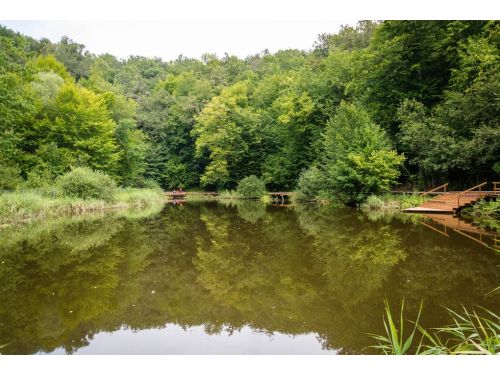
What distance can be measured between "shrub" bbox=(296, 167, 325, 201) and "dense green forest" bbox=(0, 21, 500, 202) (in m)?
0.11

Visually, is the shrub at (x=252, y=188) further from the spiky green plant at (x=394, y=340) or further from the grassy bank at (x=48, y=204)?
the spiky green plant at (x=394, y=340)

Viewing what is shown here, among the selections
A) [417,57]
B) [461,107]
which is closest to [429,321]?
[461,107]

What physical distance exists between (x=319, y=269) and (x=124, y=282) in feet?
14.3

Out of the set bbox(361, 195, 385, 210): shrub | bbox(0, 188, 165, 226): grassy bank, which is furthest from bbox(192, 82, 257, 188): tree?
bbox(361, 195, 385, 210): shrub

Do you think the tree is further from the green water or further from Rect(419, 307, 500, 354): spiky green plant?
Rect(419, 307, 500, 354): spiky green plant

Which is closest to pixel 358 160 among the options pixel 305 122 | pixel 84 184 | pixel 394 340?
pixel 305 122

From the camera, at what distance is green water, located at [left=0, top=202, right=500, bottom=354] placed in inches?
222

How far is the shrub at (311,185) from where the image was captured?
2742cm

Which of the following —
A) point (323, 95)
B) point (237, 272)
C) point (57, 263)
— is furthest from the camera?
point (323, 95)

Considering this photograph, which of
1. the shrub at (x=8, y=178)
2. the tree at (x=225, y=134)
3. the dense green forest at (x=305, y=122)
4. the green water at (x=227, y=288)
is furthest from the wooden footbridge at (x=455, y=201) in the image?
the tree at (x=225, y=134)

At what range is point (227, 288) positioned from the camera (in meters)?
7.85

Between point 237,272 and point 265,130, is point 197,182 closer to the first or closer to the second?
point 265,130

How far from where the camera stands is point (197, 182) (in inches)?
1768

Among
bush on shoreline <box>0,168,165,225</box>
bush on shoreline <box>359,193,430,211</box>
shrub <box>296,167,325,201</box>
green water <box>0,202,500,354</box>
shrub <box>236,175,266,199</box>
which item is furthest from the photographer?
shrub <box>236,175,266,199</box>
